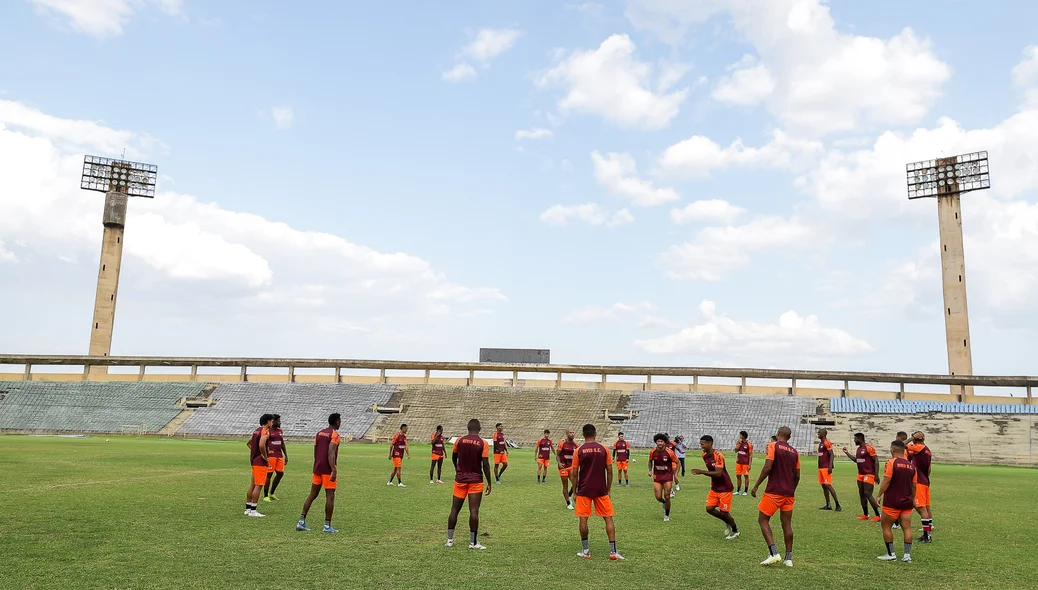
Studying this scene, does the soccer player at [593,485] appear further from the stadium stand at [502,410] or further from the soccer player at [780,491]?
the stadium stand at [502,410]

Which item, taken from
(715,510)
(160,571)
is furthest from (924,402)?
(160,571)

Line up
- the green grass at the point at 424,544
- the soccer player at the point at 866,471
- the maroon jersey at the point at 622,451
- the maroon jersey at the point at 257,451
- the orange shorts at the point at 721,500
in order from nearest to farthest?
1. the green grass at the point at 424,544
2. the orange shorts at the point at 721,500
3. the maroon jersey at the point at 257,451
4. the soccer player at the point at 866,471
5. the maroon jersey at the point at 622,451

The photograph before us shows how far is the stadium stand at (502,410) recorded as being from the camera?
182ft

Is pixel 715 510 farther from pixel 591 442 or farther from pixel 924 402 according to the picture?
pixel 924 402

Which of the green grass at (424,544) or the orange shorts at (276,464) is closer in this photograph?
the green grass at (424,544)

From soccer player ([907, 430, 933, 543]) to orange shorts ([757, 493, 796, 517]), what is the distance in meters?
3.94

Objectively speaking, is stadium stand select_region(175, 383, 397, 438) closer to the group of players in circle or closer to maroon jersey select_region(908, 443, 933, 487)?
the group of players in circle

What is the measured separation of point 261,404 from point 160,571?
56313 millimetres

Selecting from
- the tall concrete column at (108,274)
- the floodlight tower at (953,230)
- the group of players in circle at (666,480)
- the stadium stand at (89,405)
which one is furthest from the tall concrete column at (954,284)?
the tall concrete column at (108,274)

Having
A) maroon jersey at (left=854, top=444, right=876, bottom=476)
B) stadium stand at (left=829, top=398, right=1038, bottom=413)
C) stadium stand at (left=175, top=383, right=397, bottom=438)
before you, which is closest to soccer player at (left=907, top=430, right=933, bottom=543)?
maroon jersey at (left=854, top=444, right=876, bottom=476)

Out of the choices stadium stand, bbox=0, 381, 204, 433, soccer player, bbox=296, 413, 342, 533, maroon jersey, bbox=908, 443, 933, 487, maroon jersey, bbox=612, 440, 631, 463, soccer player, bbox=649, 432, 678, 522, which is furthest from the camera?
stadium stand, bbox=0, 381, 204, 433

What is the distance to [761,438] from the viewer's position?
5112 cm

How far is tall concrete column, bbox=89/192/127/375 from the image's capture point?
76.9 meters

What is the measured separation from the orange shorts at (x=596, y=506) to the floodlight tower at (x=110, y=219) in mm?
81695
